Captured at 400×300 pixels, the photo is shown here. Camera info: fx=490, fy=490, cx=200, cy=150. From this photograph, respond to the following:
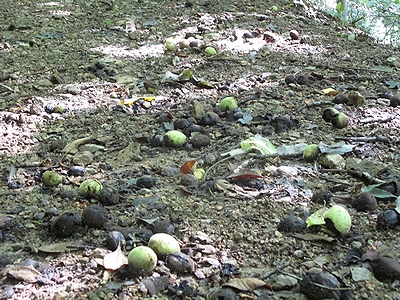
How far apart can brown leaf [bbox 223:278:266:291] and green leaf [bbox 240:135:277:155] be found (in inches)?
52.7

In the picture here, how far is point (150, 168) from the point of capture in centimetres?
330

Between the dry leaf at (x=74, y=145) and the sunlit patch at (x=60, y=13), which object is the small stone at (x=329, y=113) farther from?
the sunlit patch at (x=60, y=13)

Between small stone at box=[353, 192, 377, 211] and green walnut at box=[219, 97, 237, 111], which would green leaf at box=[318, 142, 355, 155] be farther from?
green walnut at box=[219, 97, 237, 111]

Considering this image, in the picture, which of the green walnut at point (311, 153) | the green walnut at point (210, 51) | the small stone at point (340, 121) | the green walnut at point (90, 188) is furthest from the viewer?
the green walnut at point (210, 51)

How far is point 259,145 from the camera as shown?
11.1 feet

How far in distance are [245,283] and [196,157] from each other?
57.7 inches

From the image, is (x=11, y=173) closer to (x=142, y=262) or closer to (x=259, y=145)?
(x=142, y=262)

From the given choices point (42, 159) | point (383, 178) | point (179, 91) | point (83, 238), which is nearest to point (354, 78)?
point (179, 91)

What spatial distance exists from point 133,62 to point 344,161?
10.1ft

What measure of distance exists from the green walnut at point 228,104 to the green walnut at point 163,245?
6.85 ft

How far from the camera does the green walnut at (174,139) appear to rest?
365 centimetres

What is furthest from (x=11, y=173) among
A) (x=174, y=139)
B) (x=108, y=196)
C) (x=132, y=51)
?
(x=132, y=51)

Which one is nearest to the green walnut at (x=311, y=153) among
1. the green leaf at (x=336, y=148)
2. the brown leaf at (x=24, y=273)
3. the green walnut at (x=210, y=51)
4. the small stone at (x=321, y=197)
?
the green leaf at (x=336, y=148)

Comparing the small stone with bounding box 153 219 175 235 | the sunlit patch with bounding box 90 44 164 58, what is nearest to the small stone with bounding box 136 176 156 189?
the small stone with bounding box 153 219 175 235
